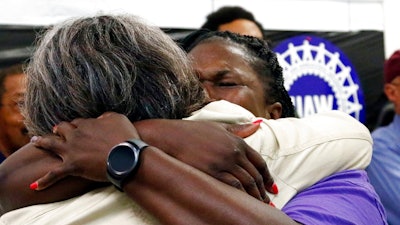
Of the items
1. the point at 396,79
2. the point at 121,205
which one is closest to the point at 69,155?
the point at 121,205

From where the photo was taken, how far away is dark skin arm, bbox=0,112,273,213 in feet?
2.38

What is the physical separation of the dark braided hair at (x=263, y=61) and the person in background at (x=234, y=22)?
1.10 meters

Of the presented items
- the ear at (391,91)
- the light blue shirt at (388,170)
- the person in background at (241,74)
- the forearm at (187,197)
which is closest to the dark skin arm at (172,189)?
the forearm at (187,197)


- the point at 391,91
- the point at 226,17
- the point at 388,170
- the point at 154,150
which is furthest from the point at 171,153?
the point at 391,91

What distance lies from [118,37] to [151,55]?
50mm

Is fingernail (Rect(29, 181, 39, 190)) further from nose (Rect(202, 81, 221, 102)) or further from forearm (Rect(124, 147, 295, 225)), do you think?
nose (Rect(202, 81, 221, 102))

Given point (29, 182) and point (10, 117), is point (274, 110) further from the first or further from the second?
point (10, 117)

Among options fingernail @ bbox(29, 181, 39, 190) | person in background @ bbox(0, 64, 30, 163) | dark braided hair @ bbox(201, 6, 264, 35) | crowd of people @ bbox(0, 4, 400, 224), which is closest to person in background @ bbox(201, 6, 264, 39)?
dark braided hair @ bbox(201, 6, 264, 35)

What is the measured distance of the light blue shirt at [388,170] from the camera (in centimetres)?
198

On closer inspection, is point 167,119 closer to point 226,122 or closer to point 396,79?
point 226,122

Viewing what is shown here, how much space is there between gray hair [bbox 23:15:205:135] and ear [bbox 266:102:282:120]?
382 mm

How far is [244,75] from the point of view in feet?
3.63

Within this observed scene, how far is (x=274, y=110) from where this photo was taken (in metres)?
1.18

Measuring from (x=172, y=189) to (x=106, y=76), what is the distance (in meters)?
0.17
